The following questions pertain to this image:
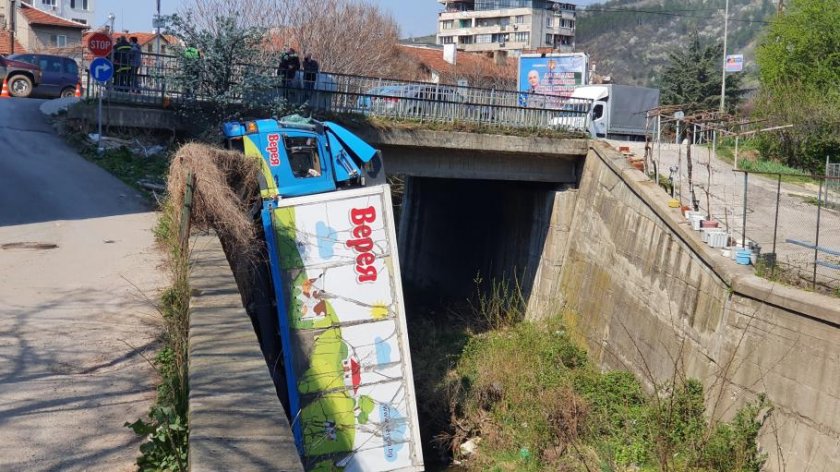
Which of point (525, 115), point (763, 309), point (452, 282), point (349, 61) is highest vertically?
point (349, 61)

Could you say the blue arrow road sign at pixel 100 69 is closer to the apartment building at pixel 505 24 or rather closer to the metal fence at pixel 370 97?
the metal fence at pixel 370 97

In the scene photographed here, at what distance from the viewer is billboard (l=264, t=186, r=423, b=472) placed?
40.3 feet

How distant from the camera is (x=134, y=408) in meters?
6.38

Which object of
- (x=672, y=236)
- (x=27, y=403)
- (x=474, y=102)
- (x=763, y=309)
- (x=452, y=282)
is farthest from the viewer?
(x=452, y=282)

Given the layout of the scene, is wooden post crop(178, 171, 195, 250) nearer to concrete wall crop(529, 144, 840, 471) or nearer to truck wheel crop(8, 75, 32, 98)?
concrete wall crop(529, 144, 840, 471)

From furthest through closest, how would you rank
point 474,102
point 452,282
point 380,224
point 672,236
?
point 452,282 → point 474,102 → point 672,236 → point 380,224

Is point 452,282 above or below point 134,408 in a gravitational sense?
below

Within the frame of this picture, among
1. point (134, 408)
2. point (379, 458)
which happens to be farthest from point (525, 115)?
point (134, 408)

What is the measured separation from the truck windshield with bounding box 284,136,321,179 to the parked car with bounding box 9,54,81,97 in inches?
781

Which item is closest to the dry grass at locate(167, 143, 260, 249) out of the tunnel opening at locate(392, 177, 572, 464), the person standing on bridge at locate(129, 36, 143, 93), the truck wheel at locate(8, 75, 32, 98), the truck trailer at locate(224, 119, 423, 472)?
the truck trailer at locate(224, 119, 423, 472)

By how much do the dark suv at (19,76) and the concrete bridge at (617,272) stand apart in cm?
1408

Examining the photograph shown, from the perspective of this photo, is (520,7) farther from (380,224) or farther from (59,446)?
(59,446)

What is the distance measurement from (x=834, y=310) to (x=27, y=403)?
34.9 ft

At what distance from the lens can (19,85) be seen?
31.9 meters
